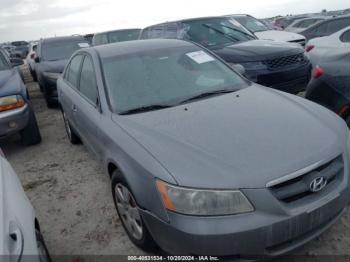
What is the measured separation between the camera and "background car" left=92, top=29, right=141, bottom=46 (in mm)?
11289

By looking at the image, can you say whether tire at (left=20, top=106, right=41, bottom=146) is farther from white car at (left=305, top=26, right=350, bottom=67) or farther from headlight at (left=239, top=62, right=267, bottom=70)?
white car at (left=305, top=26, right=350, bottom=67)

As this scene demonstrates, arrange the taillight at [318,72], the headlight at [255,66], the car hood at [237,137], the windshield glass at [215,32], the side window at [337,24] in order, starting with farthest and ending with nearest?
the side window at [337,24] < the windshield glass at [215,32] < the headlight at [255,66] < the taillight at [318,72] < the car hood at [237,137]

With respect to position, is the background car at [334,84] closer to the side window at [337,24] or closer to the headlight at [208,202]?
the headlight at [208,202]

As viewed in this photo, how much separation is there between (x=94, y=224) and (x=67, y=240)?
28cm

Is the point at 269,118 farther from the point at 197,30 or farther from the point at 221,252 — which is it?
the point at 197,30

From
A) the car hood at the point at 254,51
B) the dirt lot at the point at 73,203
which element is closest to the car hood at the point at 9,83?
the dirt lot at the point at 73,203

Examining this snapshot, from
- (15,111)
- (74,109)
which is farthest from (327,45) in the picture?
(15,111)

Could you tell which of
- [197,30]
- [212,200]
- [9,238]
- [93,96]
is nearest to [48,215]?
[93,96]

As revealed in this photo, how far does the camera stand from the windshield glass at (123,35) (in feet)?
37.2

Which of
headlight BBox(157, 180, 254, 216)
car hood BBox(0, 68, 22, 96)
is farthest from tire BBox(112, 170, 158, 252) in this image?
car hood BBox(0, 68, 22, 96)

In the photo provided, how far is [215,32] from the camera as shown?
261 inches

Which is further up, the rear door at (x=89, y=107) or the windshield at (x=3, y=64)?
the windshield at (x=3, y=64)

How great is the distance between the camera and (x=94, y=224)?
3.25 m

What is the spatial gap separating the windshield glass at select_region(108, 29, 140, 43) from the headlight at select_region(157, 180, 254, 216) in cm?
996
